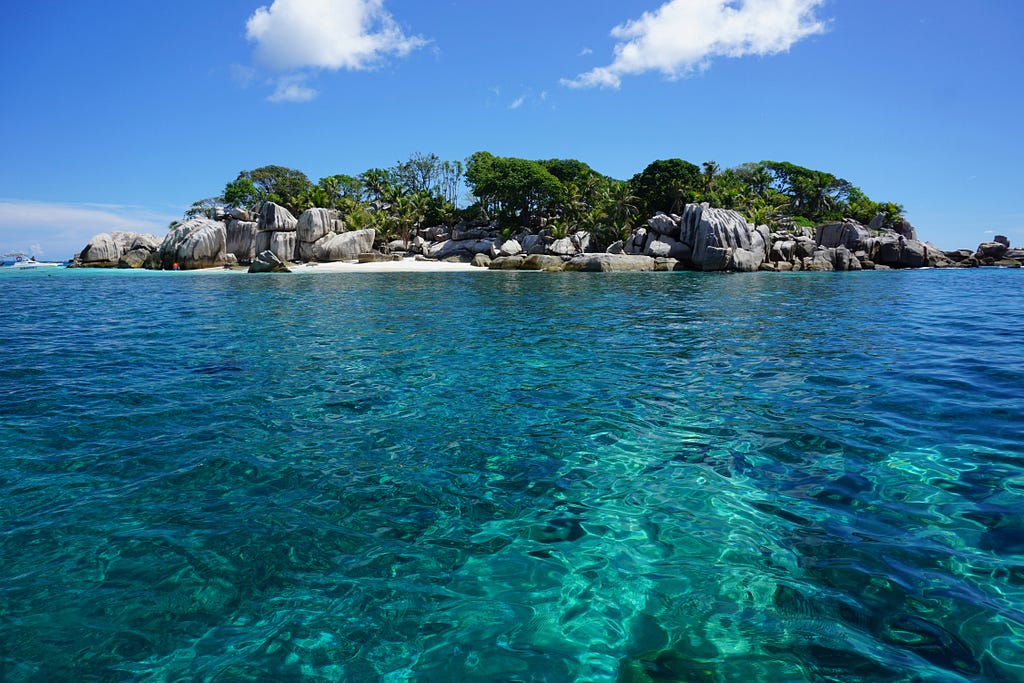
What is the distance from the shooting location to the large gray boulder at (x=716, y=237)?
47500mm

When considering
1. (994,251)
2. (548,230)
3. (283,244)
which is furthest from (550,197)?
(994,251)

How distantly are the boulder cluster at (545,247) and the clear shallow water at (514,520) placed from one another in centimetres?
3908

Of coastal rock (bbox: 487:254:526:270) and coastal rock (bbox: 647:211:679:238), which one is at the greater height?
coastal rock (bbox: 647:211:679:238)

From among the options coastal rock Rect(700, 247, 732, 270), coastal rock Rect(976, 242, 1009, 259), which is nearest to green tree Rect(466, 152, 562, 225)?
coastal rock Rect(700, 247, 732, 270)

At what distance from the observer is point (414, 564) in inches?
148

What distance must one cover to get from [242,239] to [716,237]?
49359mm

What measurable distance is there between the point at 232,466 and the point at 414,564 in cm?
277

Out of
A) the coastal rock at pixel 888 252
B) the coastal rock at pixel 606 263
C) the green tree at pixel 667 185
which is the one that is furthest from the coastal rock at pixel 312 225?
the coastal rock at pixel 888 252

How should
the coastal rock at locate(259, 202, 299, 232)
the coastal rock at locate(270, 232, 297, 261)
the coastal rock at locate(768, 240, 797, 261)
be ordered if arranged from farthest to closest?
the coastal rock at locate(259, 202, 299, 232)
the coastal rock at locate(270, 232, 297, 261)
the coastal rock at locate(768, 240, 797, 261)

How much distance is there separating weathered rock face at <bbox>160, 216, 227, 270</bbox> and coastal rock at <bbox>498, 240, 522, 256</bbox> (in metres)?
28.3

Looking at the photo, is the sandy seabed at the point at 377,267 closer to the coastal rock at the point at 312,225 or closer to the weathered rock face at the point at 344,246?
the weathered rock face at the point at 344,246

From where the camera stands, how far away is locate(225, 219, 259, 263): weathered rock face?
181 feet

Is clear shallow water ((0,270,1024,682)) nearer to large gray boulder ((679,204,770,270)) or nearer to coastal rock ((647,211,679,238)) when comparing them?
large gray boulder ((679,204,770,270))

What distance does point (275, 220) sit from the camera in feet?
175
